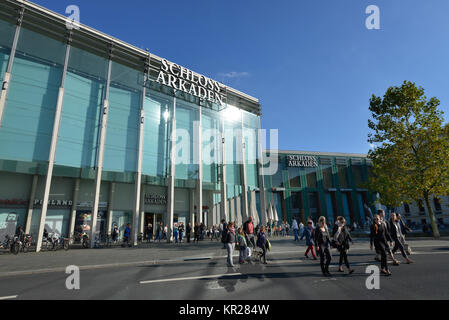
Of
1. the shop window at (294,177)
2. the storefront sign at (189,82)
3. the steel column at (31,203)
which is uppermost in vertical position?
the storefront sign at (189,82)

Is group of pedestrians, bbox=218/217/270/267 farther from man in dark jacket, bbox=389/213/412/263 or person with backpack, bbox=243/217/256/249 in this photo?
man in dark jacket, bbox=389/213/412/263

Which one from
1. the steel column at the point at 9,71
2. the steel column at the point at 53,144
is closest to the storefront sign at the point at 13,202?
the steel column at the point at 53,144

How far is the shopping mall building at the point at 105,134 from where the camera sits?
58.4ft

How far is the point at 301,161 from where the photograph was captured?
44344 mm

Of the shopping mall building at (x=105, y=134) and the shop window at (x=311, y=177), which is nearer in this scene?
the shopping mall building at (x=105, y=134)

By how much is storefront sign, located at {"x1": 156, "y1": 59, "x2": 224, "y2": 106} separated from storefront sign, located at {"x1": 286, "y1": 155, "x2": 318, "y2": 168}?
20466 mm

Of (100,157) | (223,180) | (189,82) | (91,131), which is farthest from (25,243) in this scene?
(189,82)

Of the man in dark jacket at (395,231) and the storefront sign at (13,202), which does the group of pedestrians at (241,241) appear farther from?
the storefront sign at (13,202)

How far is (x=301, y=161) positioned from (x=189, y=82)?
1069 inches

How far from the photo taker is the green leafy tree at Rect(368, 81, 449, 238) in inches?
759

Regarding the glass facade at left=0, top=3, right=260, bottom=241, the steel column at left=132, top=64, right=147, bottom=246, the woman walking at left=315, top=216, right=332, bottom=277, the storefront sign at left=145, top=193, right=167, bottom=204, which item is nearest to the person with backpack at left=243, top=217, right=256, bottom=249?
the woman walking at left=315, top=216, right=332, bottom=277

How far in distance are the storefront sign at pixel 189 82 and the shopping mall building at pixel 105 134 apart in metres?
0.13

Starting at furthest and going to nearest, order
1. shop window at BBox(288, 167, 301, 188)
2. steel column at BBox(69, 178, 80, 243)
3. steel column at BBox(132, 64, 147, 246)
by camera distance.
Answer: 1. shop window at BBox(288, 167, 301, 188)
2. steel column at BBox(69, 178, 80, 243)
3. steel column at BBox(132, 64, 147, 246)
